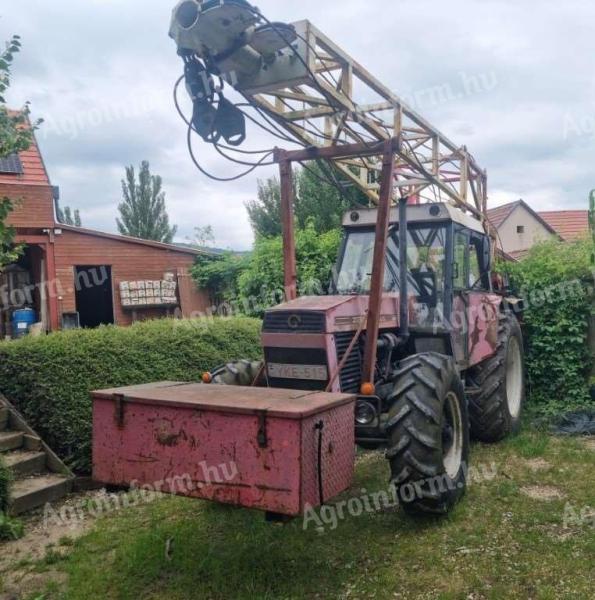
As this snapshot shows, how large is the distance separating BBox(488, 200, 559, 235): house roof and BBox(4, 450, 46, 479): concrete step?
19522 mm

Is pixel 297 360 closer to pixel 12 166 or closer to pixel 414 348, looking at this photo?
pixel 414 348

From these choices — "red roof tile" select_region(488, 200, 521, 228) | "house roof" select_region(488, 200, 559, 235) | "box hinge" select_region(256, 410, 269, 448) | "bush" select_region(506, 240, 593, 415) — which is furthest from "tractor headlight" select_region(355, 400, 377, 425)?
"red roof tile" select_region(488, 200, 521, 228)

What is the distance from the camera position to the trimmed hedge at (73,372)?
5.31 m

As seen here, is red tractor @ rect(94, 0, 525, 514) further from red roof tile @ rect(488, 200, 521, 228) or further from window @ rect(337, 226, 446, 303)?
red roof tile @ rect(488, 200, 521, 228)

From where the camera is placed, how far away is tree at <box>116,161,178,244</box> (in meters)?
27.7

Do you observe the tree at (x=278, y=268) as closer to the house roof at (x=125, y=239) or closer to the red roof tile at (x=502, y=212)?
the house roof at (x=125, y=239)

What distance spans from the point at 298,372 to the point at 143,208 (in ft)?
83.2

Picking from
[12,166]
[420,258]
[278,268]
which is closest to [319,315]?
[420,258]

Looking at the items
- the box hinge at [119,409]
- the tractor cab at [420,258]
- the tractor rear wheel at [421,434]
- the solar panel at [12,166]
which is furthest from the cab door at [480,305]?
the solar panel at [12,166]

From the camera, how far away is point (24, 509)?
464 centimetres

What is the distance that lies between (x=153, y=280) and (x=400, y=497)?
11272 millimetres

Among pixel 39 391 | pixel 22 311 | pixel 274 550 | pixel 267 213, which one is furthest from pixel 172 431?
pixel 267 213

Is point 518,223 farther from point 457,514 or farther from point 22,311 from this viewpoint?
point 457,514

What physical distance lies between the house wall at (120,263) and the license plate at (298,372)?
9.59 metres
